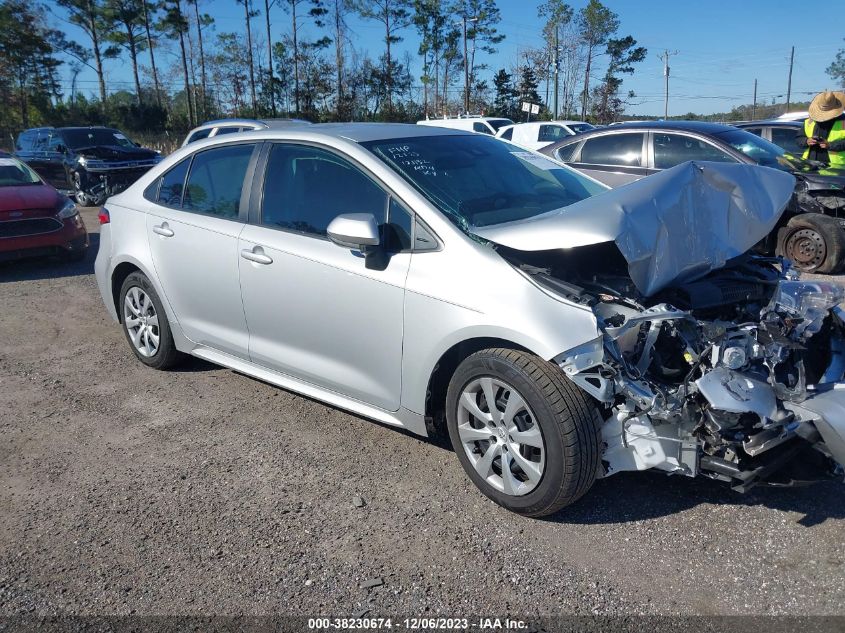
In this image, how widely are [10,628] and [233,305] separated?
2161 millimetres

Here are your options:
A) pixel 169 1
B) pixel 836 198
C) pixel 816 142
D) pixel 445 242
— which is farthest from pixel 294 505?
pixel 169 1

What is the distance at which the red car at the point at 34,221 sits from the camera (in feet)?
28.5

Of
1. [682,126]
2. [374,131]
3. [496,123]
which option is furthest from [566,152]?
[496,123]

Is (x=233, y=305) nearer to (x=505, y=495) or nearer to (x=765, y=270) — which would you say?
(x=505, y=495)

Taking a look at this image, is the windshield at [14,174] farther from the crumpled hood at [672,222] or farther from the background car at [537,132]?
the background car at [537,132]

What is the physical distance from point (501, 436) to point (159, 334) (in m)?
2.98

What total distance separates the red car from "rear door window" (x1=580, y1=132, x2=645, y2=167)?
22.6ft

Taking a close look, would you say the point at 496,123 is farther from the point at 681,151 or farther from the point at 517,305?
the point at 517,305

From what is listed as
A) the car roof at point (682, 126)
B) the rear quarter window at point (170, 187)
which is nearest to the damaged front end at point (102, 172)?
the car roof at point (682, 126)

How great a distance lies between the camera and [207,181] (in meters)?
4.71

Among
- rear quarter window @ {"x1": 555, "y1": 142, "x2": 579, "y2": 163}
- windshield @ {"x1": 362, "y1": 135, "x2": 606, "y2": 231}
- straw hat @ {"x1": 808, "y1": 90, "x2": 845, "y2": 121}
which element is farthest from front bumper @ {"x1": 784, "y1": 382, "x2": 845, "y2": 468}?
rear quarter window @ {"x1": 555, "y1": 142, "x2": 579, "y2": 163}

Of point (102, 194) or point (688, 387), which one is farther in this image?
point (102, 194)

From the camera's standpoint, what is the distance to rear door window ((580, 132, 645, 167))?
8.47 metres

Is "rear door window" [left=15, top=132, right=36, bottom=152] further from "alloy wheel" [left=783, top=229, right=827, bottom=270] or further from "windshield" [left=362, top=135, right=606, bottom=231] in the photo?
"alloy wheel" [left=783, top=229, right=827, bottom=270]
